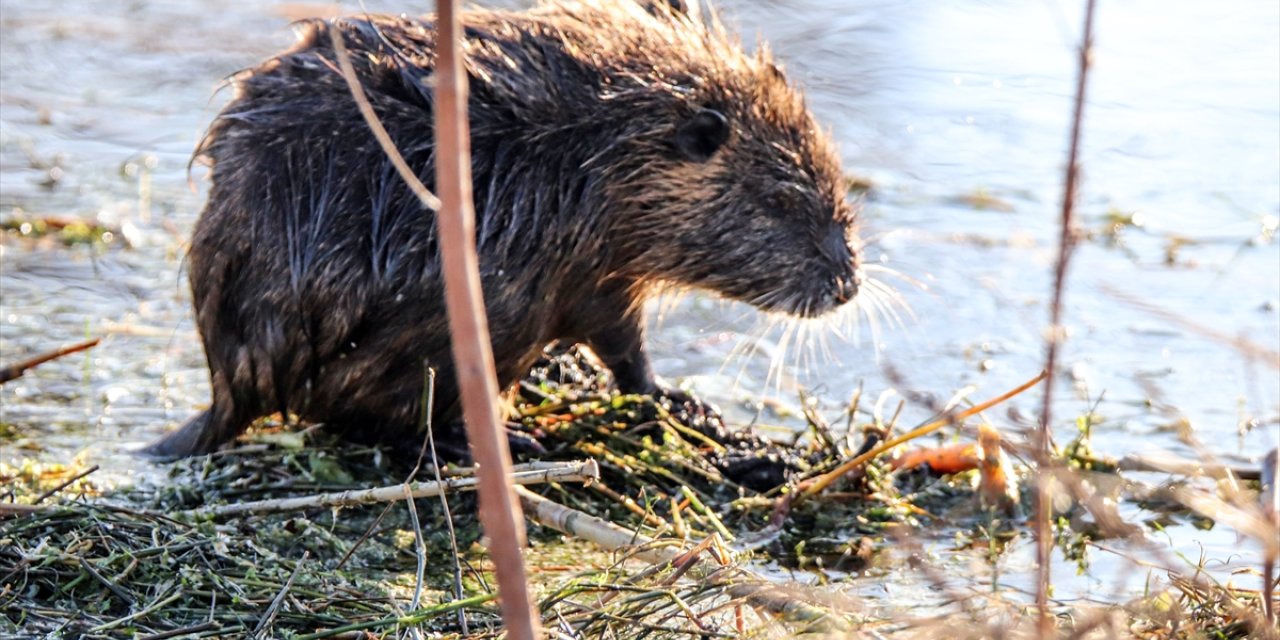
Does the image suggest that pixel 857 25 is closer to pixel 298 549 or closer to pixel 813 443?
pixel 813 443

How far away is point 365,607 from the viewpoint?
2.60 m

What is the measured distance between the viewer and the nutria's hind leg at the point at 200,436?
349cm

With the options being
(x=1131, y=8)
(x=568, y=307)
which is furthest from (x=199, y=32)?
(x=568, y=307)

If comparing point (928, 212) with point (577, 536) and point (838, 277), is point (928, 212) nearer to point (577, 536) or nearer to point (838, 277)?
point (838, 277)

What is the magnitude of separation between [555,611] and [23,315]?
2601 millimetres

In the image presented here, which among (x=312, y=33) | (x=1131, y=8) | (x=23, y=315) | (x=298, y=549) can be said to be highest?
(x=1131, y=8)

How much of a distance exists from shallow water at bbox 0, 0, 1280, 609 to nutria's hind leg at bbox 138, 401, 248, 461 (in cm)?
8

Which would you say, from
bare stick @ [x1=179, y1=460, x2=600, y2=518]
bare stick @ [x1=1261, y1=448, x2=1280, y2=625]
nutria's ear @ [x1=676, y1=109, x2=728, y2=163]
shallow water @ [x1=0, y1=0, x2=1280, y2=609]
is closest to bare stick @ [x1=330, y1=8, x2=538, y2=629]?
bare stick @ [x1=1261, y1=448, x2=1280, y2=625]

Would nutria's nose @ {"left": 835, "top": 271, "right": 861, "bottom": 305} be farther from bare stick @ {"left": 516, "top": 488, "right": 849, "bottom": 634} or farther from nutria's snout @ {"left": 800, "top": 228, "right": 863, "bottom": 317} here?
bare stick @ {"left": 516, "top": 488, "right": 849, "bottom": 634}

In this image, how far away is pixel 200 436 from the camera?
3.53 meters

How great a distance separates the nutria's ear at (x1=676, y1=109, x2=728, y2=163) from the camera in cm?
360

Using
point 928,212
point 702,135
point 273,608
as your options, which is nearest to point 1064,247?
point 273,608

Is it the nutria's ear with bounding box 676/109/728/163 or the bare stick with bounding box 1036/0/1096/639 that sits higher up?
the nutria's ear with bounding box 676/109/728/163

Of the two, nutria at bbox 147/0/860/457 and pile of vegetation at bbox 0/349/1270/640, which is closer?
pile of vegetation at bbox 0/349/1270/640
